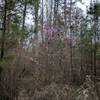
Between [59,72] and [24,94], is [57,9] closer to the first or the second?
[59,72]

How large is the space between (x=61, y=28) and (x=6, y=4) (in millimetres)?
5323

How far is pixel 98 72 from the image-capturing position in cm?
1202

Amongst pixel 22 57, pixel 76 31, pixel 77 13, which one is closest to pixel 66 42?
pixel 76 31

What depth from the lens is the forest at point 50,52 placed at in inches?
262

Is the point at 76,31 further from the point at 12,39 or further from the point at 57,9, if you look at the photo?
the point at 12,39

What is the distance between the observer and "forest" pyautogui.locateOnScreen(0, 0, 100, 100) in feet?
21.9

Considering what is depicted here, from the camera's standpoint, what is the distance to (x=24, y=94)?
21.3ft

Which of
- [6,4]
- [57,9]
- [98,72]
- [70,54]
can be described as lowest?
[98,72]

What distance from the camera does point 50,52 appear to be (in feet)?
32.5

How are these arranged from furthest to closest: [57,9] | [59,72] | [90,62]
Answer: [57,9] < [90,62] < [59,72]

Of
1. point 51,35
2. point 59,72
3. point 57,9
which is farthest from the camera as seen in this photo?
point 57,9

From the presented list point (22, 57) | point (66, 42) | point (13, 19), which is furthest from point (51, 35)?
point (13, 19)

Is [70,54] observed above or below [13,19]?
below

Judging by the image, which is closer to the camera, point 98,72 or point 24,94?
point 24,94
